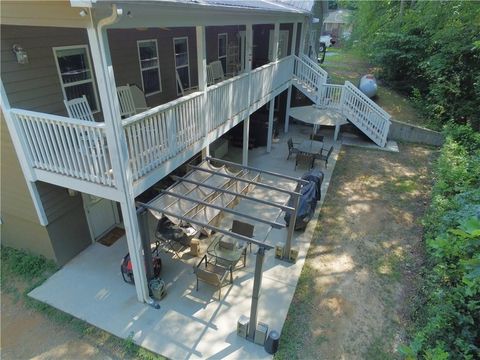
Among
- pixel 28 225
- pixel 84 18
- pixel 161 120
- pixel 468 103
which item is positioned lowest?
pixel 28 225

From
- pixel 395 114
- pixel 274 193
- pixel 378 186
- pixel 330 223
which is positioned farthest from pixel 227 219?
pixel 395 114

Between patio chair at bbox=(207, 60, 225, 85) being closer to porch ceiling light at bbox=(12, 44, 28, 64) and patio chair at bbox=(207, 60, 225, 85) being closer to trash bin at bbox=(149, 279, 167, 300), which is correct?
porch ceiling light at bbox=(12, 44, 28, 64)

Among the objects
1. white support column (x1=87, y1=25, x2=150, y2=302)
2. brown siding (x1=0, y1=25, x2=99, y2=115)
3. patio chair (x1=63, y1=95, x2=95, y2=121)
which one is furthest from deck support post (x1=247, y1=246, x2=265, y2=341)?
brown siding (x1=0, y1=25, x2=99, y2=115)

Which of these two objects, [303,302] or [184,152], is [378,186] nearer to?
[303,302]

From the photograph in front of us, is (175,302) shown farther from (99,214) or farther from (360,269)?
(360,269)

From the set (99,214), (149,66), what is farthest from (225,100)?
(99,214)
